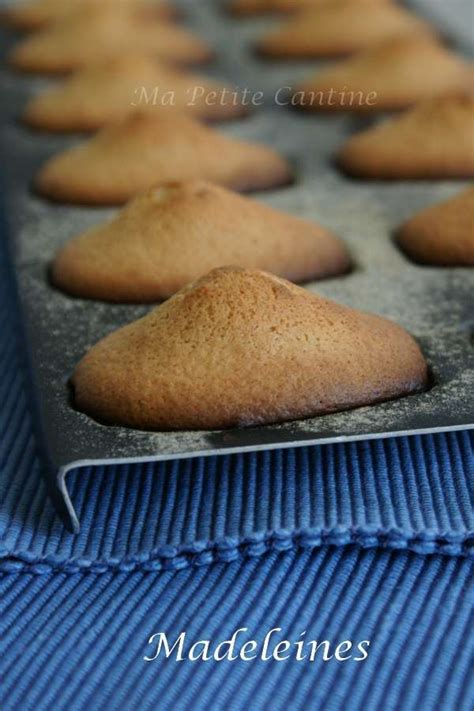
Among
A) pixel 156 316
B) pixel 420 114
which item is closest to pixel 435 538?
pixel 156 316

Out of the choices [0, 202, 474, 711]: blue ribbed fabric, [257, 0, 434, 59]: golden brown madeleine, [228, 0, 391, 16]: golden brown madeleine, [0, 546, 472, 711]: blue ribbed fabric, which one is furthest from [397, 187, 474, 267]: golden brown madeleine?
[228, 0, 391, 16]: golden brown madeleine

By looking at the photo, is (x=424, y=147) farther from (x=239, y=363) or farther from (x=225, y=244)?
(x=239, y=363)

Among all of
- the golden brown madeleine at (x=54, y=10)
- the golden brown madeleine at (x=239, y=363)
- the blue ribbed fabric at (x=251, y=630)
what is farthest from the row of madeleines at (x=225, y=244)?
the golden brown madeleine at (x=54, y=10)

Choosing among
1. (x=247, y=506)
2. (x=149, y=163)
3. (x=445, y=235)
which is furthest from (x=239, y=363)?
(x=149, y=163)

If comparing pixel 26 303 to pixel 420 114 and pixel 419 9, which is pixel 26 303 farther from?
pixel 419 9

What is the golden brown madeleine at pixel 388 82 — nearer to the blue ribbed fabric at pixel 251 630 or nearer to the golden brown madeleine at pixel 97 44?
the golden brown madeleine at pixel 97 44

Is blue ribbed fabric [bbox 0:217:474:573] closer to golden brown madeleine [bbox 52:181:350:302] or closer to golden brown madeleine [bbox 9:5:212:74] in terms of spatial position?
golden brown madeleine [bbox 52:181:350:302]
